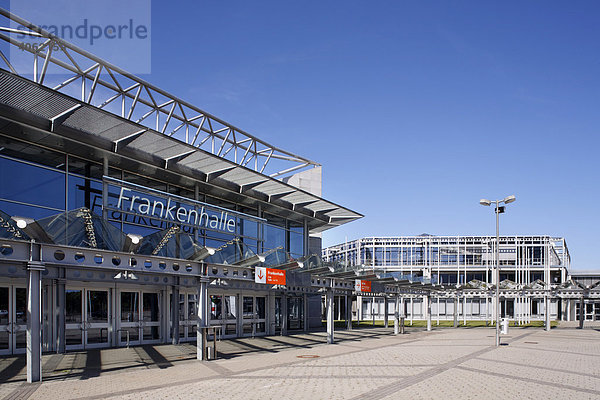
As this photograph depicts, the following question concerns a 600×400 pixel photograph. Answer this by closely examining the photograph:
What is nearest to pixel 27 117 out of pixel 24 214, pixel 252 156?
pixel 24 214

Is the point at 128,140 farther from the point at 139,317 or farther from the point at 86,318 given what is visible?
the point at 139,317

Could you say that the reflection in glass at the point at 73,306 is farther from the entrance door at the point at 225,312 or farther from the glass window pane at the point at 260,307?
the glass window pane at the point at 260,307

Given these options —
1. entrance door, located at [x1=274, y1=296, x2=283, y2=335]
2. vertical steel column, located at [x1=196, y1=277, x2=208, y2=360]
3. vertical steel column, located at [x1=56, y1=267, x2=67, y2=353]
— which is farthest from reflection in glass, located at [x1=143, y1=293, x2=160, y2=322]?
entrance door, located at [x1=274, y1=296, x2=283, y2=335]

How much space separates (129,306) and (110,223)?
4980mm

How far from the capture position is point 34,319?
13.5 m

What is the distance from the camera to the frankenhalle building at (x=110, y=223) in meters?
15.6

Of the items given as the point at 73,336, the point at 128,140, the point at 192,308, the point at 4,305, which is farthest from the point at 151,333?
the point at 128,140

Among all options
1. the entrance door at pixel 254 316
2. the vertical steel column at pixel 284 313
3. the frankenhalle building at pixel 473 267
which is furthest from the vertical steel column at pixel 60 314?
the frankenhalle building at pixel 473 267

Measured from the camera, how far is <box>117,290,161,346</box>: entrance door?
22719 millimetres

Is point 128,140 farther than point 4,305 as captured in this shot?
Yes

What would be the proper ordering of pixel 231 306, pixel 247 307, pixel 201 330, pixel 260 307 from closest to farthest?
pixel 201 330
pixel 231 306
pixel 247 307
pixel 260 307

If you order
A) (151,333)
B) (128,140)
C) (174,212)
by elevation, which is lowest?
(151,333)

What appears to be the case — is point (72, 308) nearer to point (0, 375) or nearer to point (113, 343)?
point (113, 343)

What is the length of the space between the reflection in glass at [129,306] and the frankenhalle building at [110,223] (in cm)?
6
